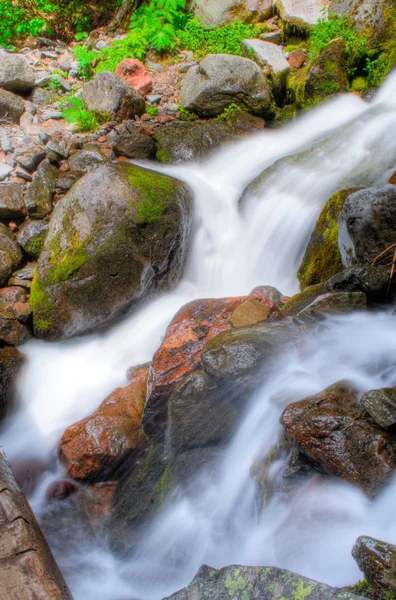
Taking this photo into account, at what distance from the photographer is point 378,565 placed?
190 cm

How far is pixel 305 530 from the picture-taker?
8.71ft

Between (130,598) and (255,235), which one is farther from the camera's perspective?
(255,235)

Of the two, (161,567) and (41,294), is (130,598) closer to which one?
(161,567)

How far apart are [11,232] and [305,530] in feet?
17.5

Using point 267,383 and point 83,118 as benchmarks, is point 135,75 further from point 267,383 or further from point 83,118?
point 267,383

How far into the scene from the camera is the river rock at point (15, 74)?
28.9 ft

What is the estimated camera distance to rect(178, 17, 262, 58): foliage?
32.3ft

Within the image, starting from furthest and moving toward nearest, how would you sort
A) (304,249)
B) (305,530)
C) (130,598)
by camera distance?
(304,249) → (130,598) → (305,530)

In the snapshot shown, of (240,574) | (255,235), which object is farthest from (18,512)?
(255,235)

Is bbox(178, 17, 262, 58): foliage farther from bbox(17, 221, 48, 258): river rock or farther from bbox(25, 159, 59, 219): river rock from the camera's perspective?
bbox(17, 221, 48, 258): river rock

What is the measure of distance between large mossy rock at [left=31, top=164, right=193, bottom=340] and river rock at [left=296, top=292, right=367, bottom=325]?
7.65 feet

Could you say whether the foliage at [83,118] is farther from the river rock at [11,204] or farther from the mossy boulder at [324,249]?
the mossy boulder at [324,249]

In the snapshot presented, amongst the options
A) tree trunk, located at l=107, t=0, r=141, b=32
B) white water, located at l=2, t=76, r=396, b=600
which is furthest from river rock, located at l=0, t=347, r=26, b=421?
tree trunk, located at l=107, t=0, r=141, b=32

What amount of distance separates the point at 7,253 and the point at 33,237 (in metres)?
0.41
